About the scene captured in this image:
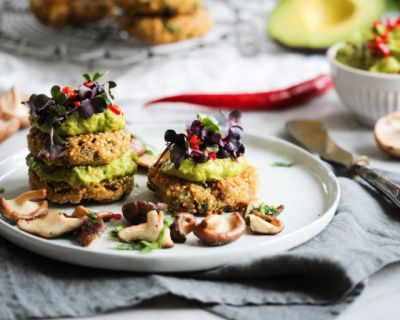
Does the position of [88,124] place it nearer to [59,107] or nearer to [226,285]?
[59,107]

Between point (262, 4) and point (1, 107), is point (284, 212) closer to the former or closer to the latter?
point (1, 107)

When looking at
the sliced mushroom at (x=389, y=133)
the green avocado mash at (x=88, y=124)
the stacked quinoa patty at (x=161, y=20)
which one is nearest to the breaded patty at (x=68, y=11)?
the stacked quinoa patty at (x=161, y=20)

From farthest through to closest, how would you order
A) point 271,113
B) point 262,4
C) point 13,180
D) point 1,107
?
point 262,4 < point 271,113 < point 1,107 < point 13,180

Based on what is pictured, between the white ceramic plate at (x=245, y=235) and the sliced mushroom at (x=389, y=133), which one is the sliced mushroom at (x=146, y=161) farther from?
the sliced mushroom at (x=389, y=133)

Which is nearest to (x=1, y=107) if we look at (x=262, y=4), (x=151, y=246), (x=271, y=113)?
(x=271, y=113)

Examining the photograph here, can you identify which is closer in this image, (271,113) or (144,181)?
(144,181)

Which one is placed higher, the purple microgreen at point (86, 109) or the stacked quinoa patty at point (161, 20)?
the purple microgreen at point (86, 109)
